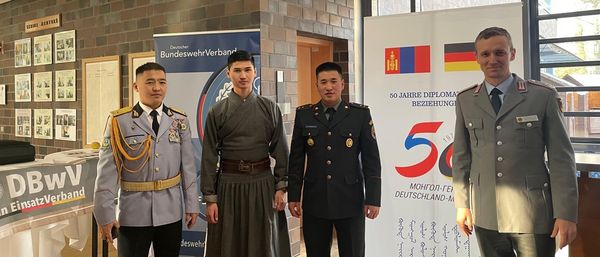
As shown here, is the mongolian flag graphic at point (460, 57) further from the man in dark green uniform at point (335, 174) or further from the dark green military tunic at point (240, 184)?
the dark green military tunic at point (240, 184)

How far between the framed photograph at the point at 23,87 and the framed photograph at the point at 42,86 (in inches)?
5.4

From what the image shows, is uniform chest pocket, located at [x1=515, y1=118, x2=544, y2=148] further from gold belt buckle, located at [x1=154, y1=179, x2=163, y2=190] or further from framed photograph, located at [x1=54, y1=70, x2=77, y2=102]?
framed photograph, located at [x1=54, y1=70, x2=77, y2=102]

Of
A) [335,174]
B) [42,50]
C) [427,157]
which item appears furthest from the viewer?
[42,50]

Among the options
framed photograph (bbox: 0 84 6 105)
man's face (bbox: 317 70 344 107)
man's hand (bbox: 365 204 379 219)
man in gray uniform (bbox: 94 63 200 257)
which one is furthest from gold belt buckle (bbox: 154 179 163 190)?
framed photograph (bbox: 0 84 6 105)

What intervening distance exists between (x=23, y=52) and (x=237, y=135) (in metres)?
4.66

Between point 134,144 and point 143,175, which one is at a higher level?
point 134,144

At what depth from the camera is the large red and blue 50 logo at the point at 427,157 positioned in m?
2.87

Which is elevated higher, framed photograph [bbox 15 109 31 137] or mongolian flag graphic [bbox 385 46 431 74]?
mongolian flag graphic [bbox 385 46 431 74]

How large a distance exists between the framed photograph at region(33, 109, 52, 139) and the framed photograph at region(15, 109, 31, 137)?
0.15 meters

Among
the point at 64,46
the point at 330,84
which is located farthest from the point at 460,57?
the point at 64,46

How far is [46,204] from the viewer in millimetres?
2789

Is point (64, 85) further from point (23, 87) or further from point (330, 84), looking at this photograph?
point (330, 84)

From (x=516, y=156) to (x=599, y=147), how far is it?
183 centimetres

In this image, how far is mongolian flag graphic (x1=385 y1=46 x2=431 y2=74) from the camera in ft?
9.54
